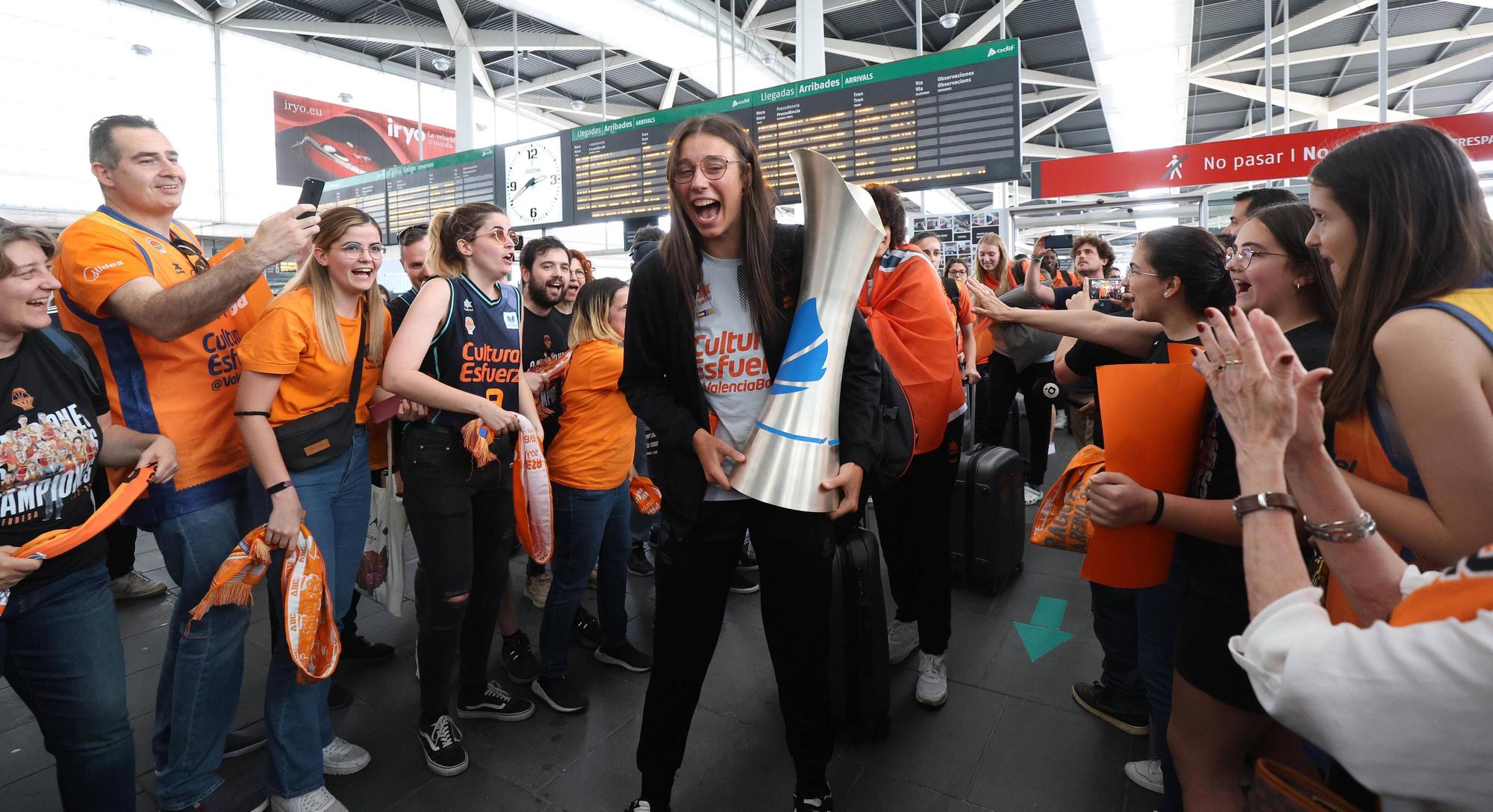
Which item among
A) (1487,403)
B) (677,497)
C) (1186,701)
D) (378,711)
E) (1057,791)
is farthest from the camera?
(378,711)

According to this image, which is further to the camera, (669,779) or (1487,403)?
(669,779)

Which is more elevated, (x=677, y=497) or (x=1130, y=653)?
(x=677, y=497)

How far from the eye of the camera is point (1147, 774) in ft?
6.28

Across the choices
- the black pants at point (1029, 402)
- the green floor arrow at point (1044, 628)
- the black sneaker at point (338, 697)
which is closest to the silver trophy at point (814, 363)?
the green floor arrow at point (1044, 628)

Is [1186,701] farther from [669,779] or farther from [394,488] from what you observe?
[394,488]

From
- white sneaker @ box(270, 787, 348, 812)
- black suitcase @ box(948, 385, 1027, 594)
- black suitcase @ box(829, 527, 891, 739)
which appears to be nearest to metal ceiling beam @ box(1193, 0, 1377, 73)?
black suitcase @ box(948, 385, 1027, 594)

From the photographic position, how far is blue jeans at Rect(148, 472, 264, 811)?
1625 mm

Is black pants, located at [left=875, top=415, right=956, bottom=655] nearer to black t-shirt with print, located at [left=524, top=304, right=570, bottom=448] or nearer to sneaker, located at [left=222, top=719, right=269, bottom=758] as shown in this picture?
black t-shirt with print, located at [left=524, top=304, right=570, bottom=448]

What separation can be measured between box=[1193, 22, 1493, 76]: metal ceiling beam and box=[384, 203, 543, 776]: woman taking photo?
1093 centimetres

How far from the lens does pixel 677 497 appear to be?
145 cm

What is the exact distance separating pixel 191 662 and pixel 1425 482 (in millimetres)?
2359

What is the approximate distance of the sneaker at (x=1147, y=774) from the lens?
1885 mm

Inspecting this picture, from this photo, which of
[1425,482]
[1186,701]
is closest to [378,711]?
[1186,701]

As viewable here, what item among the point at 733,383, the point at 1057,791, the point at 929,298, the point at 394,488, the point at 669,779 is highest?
the point at 929,298
